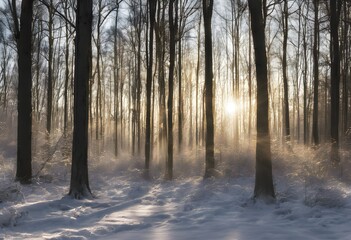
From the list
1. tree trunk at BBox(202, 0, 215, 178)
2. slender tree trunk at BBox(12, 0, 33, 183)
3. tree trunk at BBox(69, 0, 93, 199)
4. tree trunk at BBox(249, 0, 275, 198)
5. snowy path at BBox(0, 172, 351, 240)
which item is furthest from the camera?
tree trunk at BBox(202, 0, 215, 178)

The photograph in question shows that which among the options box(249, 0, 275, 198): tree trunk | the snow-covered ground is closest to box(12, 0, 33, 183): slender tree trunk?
the snow-covered ground

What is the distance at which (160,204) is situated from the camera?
8656 millimetres

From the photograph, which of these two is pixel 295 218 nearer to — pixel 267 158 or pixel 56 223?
pixel 267 158

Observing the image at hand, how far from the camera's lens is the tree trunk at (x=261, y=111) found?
8.04 meters

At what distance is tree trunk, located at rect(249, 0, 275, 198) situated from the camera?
26.4ft

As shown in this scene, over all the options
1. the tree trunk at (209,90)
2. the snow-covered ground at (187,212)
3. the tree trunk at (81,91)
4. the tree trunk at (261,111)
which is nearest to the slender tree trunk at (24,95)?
the snow-covered ground at (187,212)

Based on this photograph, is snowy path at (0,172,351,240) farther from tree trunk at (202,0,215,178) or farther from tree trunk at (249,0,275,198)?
tree trunk at (202,0,215,178)

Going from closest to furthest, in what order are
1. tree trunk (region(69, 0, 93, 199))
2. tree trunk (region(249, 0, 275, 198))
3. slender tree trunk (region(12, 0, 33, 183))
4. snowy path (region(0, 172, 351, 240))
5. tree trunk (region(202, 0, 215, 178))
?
snowy path (region(0, 172, 351, 240))
tree trunk (region(249, 0, 275, 198))
tree trunk (region(69, 0, 93, 199))
slender tree trunk (region(12, 0, 33, 183))
tree trunk (region(202, 0, 215, 178))

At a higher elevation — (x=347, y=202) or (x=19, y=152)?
(x=19, y=152)

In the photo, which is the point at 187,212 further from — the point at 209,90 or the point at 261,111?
the point at 209,90

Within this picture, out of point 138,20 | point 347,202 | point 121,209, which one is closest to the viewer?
point 347,202

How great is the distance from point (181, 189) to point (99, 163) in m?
7.91

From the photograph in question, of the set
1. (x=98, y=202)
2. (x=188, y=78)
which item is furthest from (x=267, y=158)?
(x=188, y=78)

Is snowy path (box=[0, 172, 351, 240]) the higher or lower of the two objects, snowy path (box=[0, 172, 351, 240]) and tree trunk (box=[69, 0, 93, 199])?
the lower
